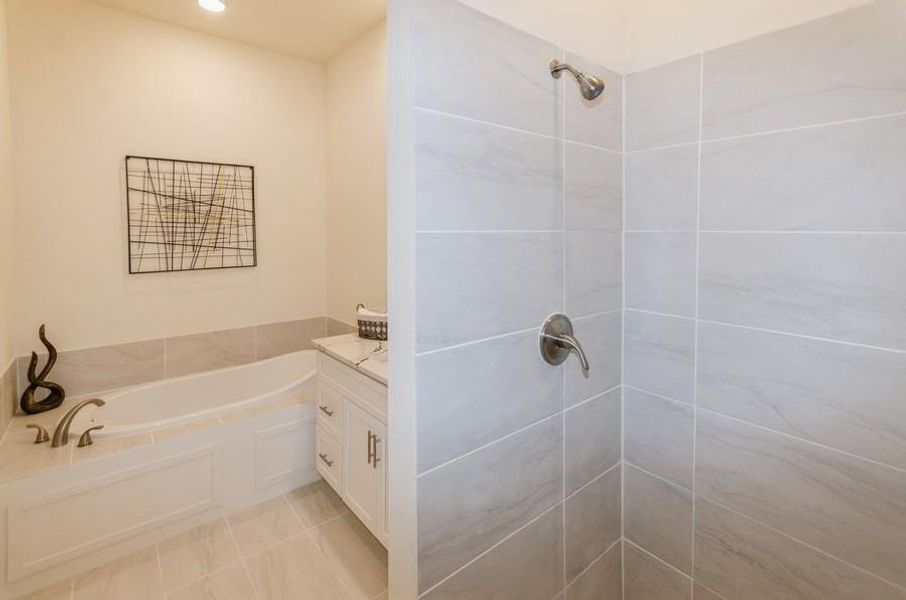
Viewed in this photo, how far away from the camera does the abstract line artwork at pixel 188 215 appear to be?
2.58 m

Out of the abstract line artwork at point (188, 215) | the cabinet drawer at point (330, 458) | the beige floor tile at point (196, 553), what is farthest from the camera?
the abstract line artwork at point (188, 215)

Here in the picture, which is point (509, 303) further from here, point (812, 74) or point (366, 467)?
point (366, 467)

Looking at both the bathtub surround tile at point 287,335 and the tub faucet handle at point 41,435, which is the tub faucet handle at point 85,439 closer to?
the tub faucet handle at point 41,435

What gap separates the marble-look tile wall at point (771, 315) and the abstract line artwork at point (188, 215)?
8.37 feet

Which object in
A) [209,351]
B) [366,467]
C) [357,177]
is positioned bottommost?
[366,467]

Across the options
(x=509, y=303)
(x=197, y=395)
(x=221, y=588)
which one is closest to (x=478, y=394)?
(x=509, y=303)

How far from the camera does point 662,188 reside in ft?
4.23

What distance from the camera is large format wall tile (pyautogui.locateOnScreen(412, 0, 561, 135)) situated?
2.90ft

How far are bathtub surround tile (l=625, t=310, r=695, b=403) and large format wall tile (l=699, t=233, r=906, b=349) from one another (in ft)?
0.35

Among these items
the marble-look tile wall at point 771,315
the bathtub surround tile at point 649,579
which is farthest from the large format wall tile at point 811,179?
the bathtub surround tile at point 649,579

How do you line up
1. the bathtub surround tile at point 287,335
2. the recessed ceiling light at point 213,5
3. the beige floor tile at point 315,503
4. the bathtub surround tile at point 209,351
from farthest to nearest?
the bathtub surround tile at point 287,335 → the bathtub surround tile at point 209,351 → the recessed ceiling light at point 213,5 → the beige floor tile at point 315,503

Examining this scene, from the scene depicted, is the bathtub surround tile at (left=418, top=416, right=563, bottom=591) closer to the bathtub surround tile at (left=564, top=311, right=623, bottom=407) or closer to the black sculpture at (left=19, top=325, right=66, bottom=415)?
the bathtub surround tile at (left=564, top=311, right=623, bottom=407)

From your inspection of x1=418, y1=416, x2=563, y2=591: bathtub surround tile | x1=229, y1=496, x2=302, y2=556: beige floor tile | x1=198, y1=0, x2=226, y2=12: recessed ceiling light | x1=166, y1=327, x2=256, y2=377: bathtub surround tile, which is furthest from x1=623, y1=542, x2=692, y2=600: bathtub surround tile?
A: x1=198, y1=0, x2=226, y2=12: recessed ceiling light

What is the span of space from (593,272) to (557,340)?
27 cm
